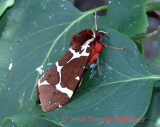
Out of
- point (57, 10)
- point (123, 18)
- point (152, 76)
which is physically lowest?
point (152, 76)

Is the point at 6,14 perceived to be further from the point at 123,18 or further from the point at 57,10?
the point at 123,18

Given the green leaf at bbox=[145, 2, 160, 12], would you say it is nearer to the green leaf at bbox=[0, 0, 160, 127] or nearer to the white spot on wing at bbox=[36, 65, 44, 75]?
the green leaf at bbox=[0, 0, 160, 127]

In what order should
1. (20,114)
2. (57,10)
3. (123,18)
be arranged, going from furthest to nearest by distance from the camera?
(57,10) → (123,18) → (20,114)

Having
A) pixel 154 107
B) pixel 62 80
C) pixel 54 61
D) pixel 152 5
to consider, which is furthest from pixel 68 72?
pixel 152 5

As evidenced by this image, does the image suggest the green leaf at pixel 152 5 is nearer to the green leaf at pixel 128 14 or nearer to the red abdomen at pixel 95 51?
the green leaf at pixel 128 14

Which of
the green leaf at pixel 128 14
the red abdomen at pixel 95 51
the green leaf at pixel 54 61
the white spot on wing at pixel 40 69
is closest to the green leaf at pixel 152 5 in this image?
the green leaf at pixel 128 14

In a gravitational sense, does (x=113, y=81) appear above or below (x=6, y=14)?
below

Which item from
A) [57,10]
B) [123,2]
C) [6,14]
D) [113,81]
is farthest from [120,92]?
[6,14]
